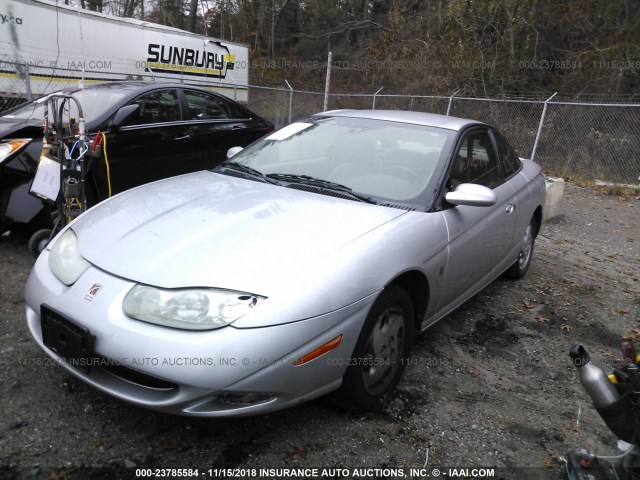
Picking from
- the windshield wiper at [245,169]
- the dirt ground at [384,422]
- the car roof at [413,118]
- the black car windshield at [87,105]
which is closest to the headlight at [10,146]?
the black car windshield at [87,105]

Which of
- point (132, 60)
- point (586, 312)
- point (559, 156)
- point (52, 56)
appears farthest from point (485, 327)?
point (132, 60)

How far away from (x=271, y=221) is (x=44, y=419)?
1.43 m

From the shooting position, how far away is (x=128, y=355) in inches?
80.5

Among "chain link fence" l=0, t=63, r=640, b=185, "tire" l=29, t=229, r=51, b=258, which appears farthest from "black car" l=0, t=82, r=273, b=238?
"chain link fence" l=0, t=63, r=640, b=185

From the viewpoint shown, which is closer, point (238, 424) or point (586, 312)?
point (238, 424)

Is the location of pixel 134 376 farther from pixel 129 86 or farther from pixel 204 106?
pixel 204 106

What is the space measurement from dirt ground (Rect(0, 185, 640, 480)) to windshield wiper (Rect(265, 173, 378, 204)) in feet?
3.60

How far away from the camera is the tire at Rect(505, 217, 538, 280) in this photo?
15.3 feet

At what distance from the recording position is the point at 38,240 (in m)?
4.34

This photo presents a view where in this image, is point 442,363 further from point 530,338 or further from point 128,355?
point 128,355

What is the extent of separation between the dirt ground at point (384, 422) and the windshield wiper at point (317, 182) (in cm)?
110

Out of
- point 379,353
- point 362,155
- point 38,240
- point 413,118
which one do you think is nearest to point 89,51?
point 38,240

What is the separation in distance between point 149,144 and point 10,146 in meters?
1.23

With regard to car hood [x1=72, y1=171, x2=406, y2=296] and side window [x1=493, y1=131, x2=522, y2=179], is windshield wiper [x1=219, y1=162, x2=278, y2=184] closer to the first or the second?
car hood [x1=72, y1=171, x2=406, y2=296]
